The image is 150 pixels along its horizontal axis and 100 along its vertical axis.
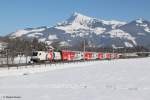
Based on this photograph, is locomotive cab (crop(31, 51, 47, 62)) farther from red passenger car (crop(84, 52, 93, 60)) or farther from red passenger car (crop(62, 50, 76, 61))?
red passenger car (crop(84, 52, 93, 60))

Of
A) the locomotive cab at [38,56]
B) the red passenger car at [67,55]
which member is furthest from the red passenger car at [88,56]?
the locomotive cab at [38,56]

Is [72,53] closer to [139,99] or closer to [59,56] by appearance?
[59,56]

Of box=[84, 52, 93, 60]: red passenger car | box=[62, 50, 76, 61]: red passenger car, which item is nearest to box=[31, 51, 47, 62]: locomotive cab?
box=[62, 50, 76, 61]: red passenger car

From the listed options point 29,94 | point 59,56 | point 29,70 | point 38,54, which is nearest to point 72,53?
point 59,56

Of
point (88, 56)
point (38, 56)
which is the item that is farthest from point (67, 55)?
point (88, 56)

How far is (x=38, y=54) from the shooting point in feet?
292

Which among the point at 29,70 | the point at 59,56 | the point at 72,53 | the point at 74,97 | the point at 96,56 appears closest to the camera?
the point at 74,97

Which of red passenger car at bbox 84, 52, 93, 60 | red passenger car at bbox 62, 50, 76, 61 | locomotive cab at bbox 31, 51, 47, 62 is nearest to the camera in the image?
locomotive cab at bbox 31, 51, 47, 62

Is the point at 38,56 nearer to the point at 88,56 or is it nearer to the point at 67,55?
the point at 67,55

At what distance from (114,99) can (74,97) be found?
7.85ft

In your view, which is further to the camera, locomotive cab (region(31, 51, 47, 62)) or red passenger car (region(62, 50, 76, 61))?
red passenger car (region(62, 50, 76, 61))

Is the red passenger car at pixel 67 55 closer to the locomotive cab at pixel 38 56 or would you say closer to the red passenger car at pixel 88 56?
the red passenger car at pixel 88 56

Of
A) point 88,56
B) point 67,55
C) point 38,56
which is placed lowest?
point 38,56

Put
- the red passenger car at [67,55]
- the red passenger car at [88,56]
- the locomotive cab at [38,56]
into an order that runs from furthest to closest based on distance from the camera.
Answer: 1. the red passenger car at [88,56]
2. the red passenger car at [67,55]
3. the locomotive cab at [38,56]
